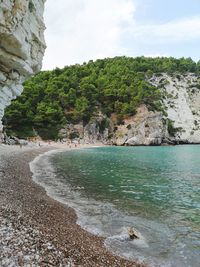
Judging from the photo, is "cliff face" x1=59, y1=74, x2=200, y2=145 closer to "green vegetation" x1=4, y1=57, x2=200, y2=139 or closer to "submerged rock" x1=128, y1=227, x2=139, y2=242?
"green vegetation" x1=4, y1=57, x2=200, y2=139

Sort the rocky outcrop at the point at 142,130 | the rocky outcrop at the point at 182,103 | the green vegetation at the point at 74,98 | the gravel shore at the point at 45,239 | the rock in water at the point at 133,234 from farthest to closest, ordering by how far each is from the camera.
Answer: the rocky outcrop at the point at 182,103, the rocky outcrop at the point at 142,130, the green vegetation at the point at 74,98, the rock in water at the point at 133,234, the gravel shore at the point at 45,239

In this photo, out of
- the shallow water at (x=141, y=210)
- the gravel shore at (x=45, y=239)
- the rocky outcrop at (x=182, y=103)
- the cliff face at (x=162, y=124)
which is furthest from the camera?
the rocky outcrop at (x=182, y=103)

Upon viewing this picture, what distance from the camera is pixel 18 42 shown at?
81.6 feet

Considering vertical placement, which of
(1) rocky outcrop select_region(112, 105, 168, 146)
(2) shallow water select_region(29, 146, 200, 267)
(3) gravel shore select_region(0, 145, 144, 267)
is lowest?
(2) shallow water select_region(29, 146, 200, 267)

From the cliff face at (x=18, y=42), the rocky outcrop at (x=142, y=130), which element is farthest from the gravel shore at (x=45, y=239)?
the rocky outcrop at (x=142, y=130)

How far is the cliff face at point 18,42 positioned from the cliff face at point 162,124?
65.9 metres

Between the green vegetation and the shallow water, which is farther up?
the green vegetation

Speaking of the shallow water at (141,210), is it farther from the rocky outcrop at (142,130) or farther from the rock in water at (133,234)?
the rocky outcrop at (142,130)

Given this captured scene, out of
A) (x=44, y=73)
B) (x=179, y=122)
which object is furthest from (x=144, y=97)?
(x=44, y=73)

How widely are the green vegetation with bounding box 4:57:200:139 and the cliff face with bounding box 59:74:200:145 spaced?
280 centimetres

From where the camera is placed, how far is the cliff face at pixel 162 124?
341 ft

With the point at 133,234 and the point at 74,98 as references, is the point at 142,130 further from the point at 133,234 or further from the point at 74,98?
the point at 133,234

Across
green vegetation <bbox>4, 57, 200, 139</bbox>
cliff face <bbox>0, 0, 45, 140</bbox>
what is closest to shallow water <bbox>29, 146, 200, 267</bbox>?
cliff face <bbox>0, 0, 45, 140</bbox>

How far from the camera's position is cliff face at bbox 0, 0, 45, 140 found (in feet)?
73.9
